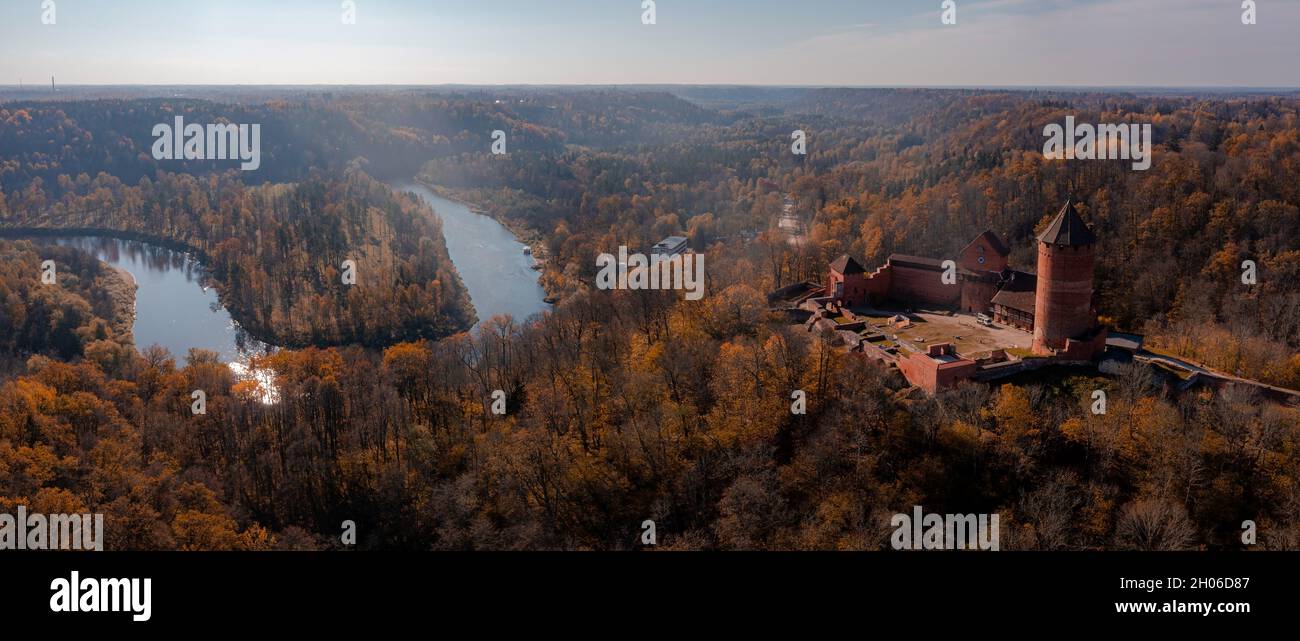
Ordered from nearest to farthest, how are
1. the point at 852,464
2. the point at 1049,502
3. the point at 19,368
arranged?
the point at 1049,502
the point at 852,464
the point at 19,368

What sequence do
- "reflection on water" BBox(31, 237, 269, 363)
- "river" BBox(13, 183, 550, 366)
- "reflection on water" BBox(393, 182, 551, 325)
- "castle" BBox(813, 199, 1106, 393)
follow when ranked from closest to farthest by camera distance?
"castle" BBox(813, 199, 1106, 393) → "reflection on water" BBox(31, 237, 269, 363) → "river" BBox(13, 183, 550, 366) → "reflection on water" BBox(393, 182, 551, 325)

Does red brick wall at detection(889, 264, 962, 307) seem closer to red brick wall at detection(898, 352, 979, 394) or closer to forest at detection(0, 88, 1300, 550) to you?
forest at detection(0, 88, 1300, 550)

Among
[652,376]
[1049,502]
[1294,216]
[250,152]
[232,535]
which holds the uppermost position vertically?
[250,152]

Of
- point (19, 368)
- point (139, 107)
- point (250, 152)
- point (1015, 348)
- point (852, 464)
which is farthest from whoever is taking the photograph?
point (139, 107)

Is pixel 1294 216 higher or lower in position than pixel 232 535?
higher

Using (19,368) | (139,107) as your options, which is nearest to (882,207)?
(19,368)

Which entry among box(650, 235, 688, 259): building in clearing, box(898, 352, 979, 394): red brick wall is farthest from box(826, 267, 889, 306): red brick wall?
box(650, 235, 688, 259): building in clearing

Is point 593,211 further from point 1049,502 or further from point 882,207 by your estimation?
point 1049,502
